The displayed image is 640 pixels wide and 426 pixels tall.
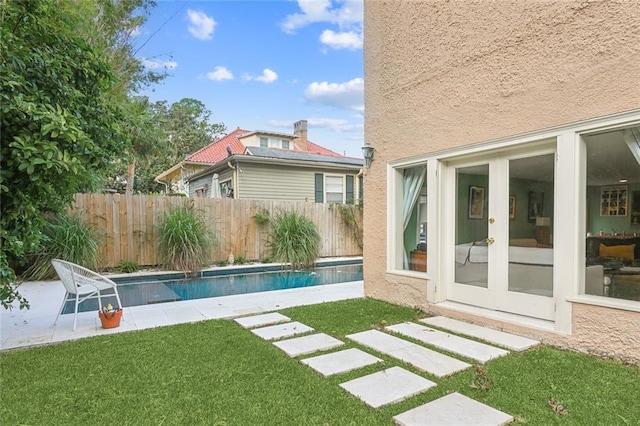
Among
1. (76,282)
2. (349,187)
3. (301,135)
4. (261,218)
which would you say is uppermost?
(301,135)

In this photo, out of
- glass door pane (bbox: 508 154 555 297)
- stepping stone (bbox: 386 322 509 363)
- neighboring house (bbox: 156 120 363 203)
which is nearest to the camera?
stepping stone (bbox: 386 322 509 363)

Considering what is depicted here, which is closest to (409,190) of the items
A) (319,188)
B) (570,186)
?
(570,186)

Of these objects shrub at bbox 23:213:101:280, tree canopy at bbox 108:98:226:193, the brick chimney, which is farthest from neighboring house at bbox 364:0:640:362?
tree canopy at bbox 108:98:226:193

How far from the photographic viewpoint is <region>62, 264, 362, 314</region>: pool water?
6.91 metres

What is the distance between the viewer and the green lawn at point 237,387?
254 cm

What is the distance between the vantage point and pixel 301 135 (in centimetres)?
2302

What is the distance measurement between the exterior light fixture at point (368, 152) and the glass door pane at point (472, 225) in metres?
1.57

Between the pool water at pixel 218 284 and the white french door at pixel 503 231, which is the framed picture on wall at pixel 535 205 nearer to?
the white french door at pixel 503 231

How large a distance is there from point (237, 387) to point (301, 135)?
68.9 feet

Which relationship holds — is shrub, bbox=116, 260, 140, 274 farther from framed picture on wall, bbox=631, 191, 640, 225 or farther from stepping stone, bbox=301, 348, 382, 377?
framed picture on wall, bbox=631, 191, 640, 225

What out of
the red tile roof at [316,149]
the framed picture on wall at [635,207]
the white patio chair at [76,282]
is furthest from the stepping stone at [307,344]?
the red tile roof at [316,149]

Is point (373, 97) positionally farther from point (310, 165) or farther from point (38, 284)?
point (310, 165)

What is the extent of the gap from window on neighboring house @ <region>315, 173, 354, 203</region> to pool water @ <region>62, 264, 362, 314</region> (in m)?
5.45

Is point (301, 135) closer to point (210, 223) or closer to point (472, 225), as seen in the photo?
point (210, 223)
